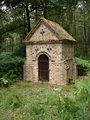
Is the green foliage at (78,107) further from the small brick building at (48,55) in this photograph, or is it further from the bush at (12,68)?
the bush at (12,68)

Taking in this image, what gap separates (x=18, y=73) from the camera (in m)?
15.4

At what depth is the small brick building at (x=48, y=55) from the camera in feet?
45.3

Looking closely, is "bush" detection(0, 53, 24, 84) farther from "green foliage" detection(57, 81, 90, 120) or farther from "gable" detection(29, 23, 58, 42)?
"green foliage" detection(57, 81, 90, 120)

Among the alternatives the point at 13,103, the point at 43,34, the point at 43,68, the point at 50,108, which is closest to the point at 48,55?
the point at 43,68

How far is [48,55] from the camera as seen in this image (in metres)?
14.3

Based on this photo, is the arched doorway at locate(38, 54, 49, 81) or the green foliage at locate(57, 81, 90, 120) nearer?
the green foliage at locate(57, 81, 90, 120)

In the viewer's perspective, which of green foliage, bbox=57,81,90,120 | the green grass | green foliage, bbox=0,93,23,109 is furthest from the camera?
green foliage, bbox=0,93,23,109

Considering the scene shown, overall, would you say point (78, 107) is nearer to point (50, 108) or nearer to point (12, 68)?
point (50, 108)

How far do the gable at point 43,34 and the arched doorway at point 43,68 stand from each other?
4.56 ft

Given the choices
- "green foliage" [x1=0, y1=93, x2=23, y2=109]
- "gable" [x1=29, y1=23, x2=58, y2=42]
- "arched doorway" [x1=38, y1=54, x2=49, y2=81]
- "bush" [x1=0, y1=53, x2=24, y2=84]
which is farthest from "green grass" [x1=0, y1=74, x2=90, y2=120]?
"gable" [x1=29, y1=23, x2=58, y2=42]

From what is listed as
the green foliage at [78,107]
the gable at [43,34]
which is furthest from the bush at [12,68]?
the green foliage at [78,107]

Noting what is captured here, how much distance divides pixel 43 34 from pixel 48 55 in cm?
170

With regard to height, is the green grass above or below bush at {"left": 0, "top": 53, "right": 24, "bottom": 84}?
below

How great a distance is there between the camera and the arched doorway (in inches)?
572
